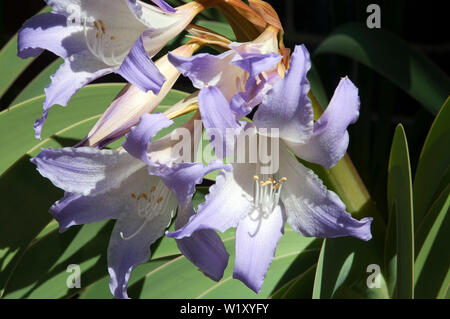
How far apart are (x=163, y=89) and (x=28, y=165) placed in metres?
0.19

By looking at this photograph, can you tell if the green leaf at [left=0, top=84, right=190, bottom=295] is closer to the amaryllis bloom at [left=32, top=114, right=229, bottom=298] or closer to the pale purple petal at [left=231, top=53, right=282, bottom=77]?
the amaryllis bloom at [left=32, top=114, right=229, bottom=298]

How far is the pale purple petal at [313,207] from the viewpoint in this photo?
1.44ft

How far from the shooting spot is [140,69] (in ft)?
1.41

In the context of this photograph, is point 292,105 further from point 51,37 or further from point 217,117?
point 51,37

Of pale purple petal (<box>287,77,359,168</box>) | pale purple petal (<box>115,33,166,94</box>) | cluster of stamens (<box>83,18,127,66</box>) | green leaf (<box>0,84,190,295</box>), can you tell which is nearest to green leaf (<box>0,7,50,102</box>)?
green leaf (<box>0,84,190,295</box>)

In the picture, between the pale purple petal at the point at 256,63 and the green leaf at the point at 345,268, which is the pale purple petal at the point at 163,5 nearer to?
the pale purple petal at the point at 256,63

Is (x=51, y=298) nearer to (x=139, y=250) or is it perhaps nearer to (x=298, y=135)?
(x=139, y=250)

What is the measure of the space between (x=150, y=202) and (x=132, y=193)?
0.02 metres

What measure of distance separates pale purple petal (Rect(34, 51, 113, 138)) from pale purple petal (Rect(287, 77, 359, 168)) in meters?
0.19

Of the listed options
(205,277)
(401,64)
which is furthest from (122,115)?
(401,64)

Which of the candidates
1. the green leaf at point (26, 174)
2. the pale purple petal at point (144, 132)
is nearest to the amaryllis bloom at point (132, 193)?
the pale purple petal at point (144, 132)

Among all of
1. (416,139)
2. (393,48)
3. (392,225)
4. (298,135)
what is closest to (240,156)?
A: (298,135)

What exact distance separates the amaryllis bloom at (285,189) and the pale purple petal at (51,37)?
0.20 meters

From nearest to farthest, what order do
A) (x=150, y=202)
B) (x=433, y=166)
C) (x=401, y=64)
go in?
(x=150, y=202)
(x=433, y=166)
(x=401, y=64)
